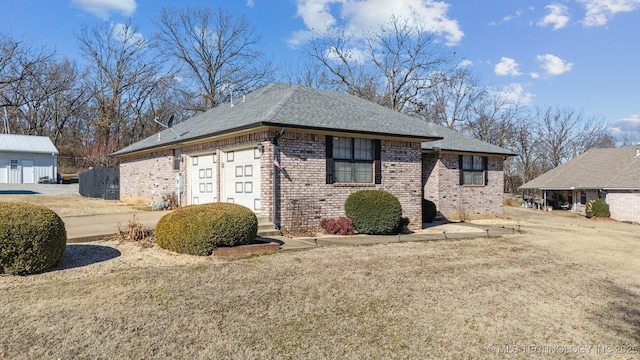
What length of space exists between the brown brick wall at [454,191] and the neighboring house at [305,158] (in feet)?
0.19

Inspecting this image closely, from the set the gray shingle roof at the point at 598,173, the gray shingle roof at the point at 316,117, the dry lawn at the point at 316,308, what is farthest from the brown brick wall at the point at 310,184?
the gray shingle roof at the point at 598,173

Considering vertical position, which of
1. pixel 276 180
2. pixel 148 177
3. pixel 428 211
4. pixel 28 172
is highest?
pixel 28 172

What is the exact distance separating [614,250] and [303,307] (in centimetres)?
972

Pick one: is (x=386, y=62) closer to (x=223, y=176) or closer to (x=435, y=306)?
(x=223, y=176)

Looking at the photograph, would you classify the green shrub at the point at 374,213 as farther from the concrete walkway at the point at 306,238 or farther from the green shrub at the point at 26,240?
the green shrub at the point at 26,240

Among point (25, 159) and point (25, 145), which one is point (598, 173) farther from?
point (25, 145)

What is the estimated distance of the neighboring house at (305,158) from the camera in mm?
11539

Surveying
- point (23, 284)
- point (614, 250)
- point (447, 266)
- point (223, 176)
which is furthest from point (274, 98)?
point (614, 250)

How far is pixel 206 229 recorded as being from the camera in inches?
314

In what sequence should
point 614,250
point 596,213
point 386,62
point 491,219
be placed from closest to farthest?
point 614,250 → point 491,219 → point 596,213 → point 386,62

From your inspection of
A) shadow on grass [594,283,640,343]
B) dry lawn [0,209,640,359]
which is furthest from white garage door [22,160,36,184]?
shadow on grass [594,283,640,343]

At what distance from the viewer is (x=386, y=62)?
3428cm

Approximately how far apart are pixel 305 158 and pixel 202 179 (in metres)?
4.91

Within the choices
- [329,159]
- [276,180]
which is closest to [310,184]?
[329,159]
